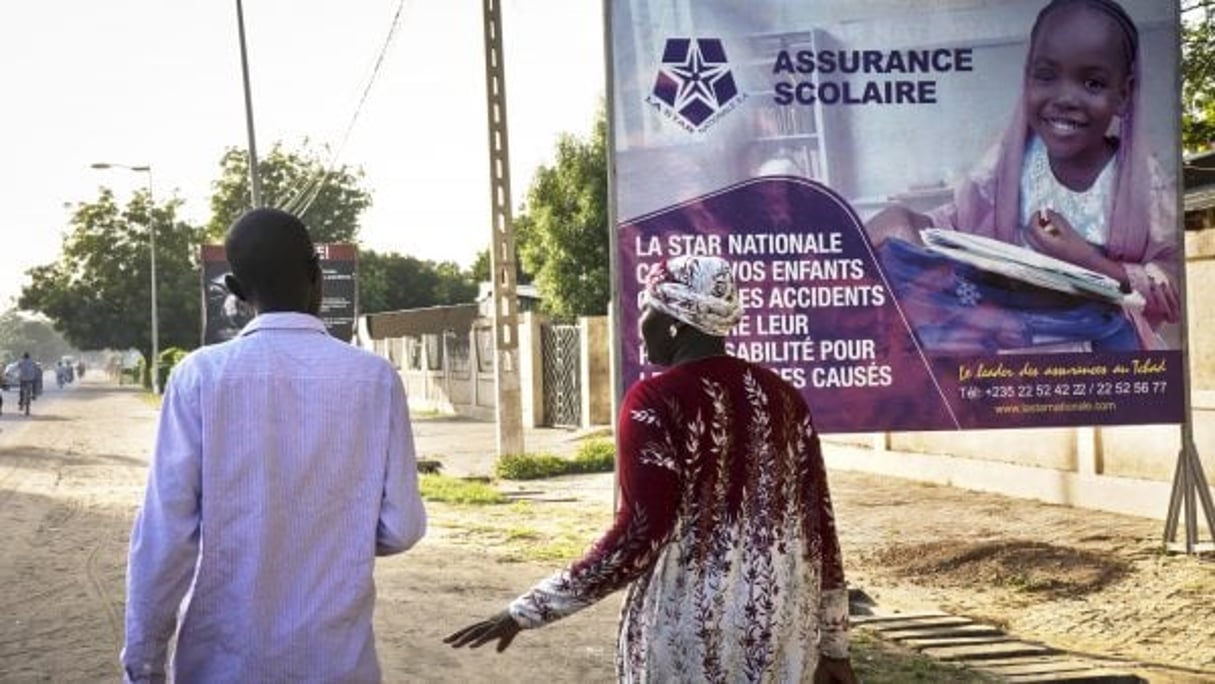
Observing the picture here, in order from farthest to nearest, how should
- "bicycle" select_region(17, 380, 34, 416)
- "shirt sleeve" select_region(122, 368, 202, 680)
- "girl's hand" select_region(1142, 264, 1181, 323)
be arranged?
"bicycle" select_region(17, 380, 34, 416) < "girl's hand" select_region(1142, 264, 1181, 323) < "shirt sleeve" select_region(122, 368, 202, 680)

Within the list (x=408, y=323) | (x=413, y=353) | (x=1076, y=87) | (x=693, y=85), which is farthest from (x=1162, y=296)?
(x=408, y=323)

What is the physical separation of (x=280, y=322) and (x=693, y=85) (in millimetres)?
5471

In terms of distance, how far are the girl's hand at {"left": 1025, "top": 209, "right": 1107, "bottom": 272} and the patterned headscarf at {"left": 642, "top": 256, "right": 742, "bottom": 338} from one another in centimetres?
586

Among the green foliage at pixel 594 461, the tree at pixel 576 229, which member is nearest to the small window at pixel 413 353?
the tree at pixel 576 229

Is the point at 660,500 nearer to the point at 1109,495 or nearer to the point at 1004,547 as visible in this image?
the point at 1004,547

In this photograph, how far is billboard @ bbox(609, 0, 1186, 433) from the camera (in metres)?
7.99

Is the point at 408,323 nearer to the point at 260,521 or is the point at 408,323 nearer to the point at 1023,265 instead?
the point at 1023,265

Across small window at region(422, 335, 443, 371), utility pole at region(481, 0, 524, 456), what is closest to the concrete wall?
utility pole at region(481, 0, 524, 456)

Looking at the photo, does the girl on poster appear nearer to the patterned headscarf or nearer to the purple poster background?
the purple poster background

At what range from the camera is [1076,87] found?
8547mm

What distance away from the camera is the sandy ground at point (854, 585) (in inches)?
270

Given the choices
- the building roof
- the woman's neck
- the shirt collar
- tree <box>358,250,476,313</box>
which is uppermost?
tree <box>358,250,476,313</box>

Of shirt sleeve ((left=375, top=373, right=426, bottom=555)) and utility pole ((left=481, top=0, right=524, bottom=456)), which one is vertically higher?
utility pole ((left=481, top=0, right=524, bottom=456))

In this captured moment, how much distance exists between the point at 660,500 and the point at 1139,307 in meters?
6.66
